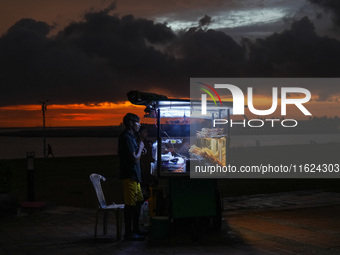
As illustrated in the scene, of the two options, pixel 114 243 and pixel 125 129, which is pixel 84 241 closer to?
pixel 114 243

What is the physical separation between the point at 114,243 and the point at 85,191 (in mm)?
8403

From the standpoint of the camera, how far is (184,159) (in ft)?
26.8

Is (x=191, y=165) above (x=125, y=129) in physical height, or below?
below

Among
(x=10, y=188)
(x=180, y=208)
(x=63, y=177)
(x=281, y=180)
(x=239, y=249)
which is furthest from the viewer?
(x=63, y=177)

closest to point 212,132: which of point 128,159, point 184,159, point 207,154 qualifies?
point 207,154

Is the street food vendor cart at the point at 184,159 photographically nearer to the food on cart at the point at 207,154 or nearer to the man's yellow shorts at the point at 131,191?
the food on cart at the point at 207,154

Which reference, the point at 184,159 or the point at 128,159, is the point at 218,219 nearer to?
the point at 184,159

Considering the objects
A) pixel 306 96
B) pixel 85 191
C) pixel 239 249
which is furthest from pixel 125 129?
pixel 85 191

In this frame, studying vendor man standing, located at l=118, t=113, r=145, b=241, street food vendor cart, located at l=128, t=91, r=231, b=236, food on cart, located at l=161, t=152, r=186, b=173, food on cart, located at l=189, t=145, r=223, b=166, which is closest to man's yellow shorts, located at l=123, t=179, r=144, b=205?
vendor man standing, located at l=118, t=113, r=145, b=241

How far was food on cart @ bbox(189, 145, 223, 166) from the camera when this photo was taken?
8258 mm

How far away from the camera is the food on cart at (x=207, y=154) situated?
8.26 m

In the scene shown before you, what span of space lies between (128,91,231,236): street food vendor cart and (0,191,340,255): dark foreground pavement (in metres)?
0.42

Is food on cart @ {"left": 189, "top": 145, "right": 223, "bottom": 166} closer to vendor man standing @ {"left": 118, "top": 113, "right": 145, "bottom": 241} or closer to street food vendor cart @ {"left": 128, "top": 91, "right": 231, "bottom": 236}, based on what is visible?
street food vendor cart @ {"left": 128, "top": 91, "right": 231, "bottom": 236}

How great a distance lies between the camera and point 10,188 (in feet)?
36.1
